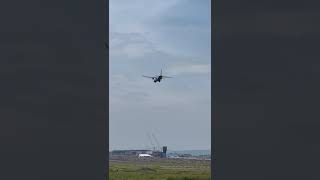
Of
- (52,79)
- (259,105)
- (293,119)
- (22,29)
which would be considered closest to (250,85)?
(259,105)

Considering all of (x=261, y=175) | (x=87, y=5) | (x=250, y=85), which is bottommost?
(x=261, y=175)

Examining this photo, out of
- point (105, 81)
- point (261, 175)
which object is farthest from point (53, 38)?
point (261, 175)

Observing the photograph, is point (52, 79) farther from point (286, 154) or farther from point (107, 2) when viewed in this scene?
point (286, 154)

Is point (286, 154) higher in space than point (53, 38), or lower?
lower

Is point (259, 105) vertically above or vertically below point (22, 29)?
below

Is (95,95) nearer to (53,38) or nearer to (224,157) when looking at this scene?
(53,38)

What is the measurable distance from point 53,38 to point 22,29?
0.82 ft

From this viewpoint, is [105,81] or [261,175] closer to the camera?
[261,175]

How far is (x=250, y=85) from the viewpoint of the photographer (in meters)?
3.79

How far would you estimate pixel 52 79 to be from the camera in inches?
156

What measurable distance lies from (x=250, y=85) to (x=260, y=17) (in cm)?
51

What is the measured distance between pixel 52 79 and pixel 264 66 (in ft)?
5.28

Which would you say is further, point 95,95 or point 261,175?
point 95,95

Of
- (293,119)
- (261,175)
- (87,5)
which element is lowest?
(261,175)
